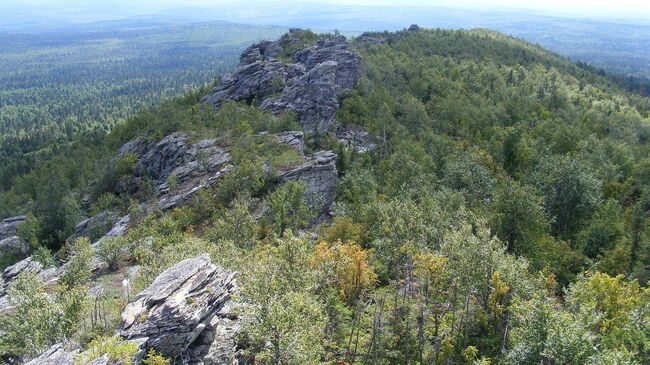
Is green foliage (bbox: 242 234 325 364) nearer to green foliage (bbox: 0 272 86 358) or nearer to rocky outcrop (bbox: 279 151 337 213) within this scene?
green foliage (bbox: 0 272 86 358)

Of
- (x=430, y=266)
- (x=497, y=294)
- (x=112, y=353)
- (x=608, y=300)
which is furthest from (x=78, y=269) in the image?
(x=608, y=300)

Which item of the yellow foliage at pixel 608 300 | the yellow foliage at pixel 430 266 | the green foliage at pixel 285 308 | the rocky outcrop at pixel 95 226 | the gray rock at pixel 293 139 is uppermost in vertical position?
the green foliage at pixel 285 308

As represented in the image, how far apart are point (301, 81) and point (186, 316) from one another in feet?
320

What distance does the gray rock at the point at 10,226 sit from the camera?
9756cm

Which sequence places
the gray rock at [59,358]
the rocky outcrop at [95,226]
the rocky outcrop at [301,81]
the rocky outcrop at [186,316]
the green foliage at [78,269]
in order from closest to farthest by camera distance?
the gray rock at [59,358] < the rocky outcrop at [186,316] < the green foliage at [78,269] < the rocky outcrop at [95,226] < the rocky outcrop at [301,81]

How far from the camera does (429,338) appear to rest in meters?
41.5

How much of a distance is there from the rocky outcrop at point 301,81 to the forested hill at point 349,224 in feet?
1.99

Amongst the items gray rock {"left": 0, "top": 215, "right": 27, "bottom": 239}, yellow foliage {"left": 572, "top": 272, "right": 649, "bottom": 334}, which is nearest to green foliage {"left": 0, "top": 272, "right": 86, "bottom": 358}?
yellow foliage {"left": 572, "top": 272, "right": 649, "bottom": 334}

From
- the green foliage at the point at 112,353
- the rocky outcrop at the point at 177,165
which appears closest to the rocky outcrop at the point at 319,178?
the rocky outcrop at the point at 177,165

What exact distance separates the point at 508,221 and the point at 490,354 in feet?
76.1

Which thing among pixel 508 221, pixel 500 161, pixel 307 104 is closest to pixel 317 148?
pixel 307 104

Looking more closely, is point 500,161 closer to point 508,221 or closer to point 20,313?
point 508,221

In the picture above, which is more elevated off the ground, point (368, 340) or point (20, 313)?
point (20, 313)

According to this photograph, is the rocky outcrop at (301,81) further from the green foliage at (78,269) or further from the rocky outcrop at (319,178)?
the green foliage at (78,269)
